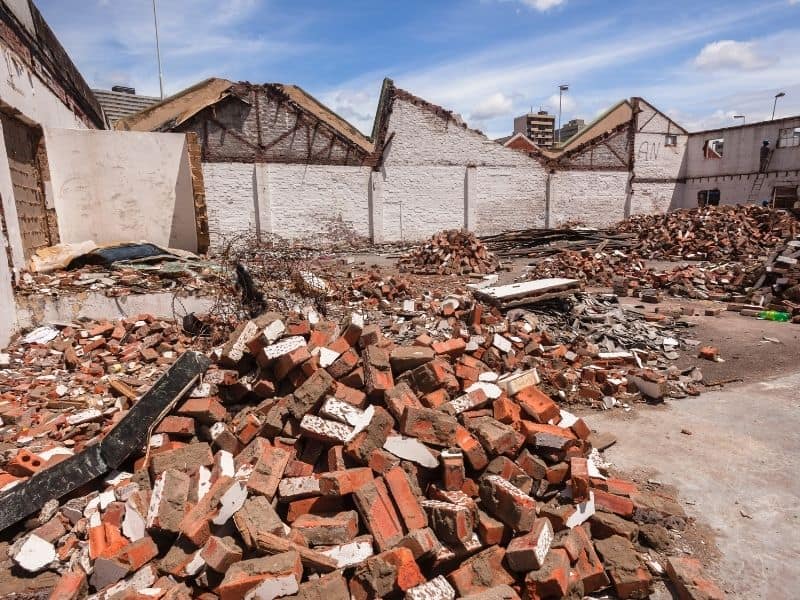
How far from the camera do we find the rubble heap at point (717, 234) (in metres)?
13.8

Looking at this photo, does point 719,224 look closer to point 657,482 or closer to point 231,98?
point 657,482

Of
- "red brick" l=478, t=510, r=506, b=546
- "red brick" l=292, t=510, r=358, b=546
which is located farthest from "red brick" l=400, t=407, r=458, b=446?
"red brick" l=292, t=510, r=358, b=546

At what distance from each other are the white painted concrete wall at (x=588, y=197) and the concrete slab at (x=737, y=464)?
51.7ft

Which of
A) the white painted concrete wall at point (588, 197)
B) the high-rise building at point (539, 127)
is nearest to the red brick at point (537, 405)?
the white painted concrete wall at point (588, 197)

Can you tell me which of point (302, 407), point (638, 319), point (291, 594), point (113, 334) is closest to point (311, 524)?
point (291, 594)

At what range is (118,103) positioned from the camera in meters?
20.2

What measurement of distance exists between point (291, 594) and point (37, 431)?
3.38 metres

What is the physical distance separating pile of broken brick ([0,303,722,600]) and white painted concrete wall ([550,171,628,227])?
58.6 feet

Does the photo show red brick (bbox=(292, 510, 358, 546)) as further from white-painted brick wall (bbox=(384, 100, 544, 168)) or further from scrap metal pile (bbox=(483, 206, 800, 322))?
white-painted brick wall (bbox=(384, 100, 544, 168))

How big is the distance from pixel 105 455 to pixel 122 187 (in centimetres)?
868

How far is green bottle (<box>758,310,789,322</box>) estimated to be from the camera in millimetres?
8383

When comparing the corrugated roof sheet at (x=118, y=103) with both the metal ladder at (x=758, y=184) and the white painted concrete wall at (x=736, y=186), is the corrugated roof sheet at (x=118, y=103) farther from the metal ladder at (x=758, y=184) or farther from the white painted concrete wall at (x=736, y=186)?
the metal ladder at (x=758, y=184)

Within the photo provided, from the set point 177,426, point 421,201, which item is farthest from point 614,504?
point 421,201

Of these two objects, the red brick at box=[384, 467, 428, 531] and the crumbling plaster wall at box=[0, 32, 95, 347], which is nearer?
the red brick at box=[384, 467, 428, 531]
